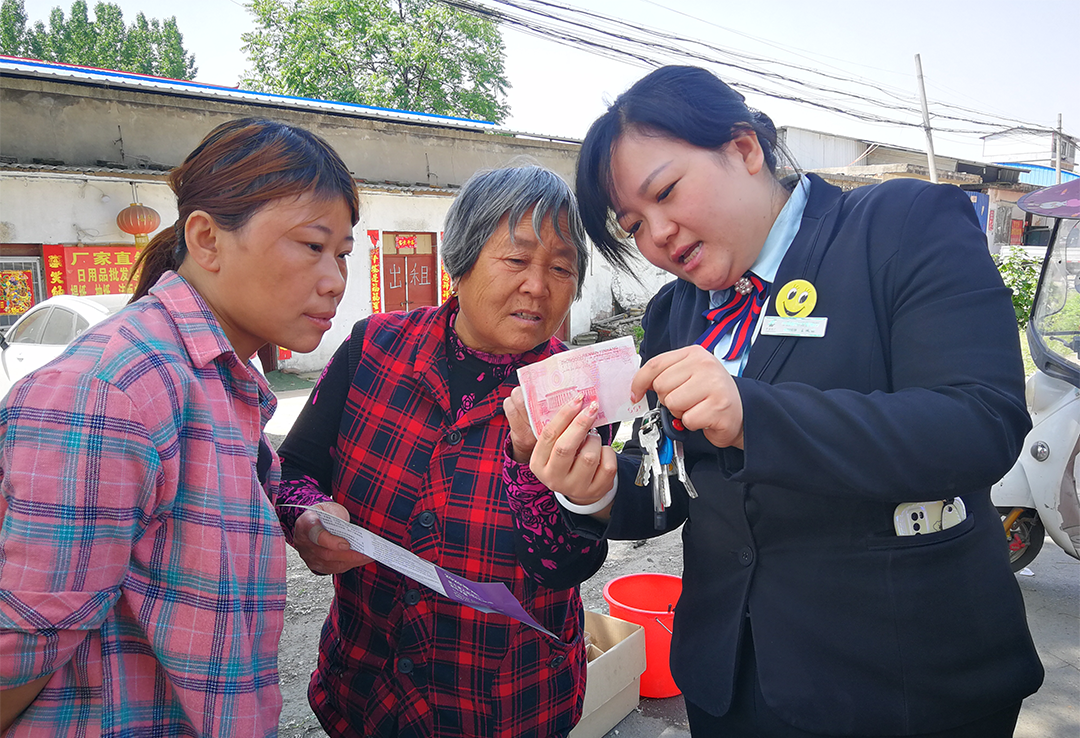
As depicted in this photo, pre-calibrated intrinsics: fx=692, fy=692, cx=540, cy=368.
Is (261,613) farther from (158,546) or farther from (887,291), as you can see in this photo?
(887,291)

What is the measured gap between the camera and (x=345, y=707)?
1.65 meters

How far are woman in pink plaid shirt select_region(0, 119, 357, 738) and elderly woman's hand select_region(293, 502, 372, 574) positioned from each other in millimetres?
247

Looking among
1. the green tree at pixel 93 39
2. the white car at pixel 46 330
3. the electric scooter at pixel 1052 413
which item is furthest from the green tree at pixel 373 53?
the electric scooter at pixel 1052 413

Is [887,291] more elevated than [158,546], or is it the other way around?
[887,291]

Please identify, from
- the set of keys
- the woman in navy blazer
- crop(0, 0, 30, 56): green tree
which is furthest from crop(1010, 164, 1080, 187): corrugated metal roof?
crop(0, 0, 30, 56): green tree

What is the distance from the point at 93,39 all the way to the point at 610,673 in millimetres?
42087

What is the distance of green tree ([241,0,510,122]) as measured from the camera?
2530cm

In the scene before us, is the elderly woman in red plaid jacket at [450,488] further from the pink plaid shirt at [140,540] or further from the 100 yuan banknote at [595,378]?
the pink plaid shirt at [140,540]

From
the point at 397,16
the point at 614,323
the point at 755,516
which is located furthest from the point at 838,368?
the point at 397,16

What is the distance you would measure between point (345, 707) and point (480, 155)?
12.9 meters

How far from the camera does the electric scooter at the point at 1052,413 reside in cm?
371

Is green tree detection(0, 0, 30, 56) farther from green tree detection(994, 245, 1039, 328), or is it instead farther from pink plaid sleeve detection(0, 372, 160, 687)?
pink plaid sleeve detection(0, 372, 160, 687)

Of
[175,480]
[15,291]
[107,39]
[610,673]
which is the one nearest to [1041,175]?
[610,673]

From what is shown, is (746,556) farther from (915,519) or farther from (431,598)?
(431,598)
